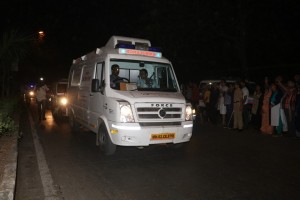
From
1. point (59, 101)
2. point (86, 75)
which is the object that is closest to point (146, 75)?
point (86, 75)

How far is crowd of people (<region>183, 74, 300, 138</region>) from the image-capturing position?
33.6 feet

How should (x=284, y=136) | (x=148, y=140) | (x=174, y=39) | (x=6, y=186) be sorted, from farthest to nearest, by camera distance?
(x=174, y=39) → (x=284, y=136) → (x=148, y=140) → (x=6, y=186)

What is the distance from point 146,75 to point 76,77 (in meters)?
3.90

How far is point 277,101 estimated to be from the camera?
418 inches

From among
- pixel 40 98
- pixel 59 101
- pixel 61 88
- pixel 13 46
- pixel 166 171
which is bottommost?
pixel 166 171

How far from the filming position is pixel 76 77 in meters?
11.1

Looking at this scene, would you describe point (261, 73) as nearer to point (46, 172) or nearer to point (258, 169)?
point (258, 169)

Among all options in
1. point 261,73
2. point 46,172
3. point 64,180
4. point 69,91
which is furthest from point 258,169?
point 261,73

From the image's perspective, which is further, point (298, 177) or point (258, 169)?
point (258, 169)

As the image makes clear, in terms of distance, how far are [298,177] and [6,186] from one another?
5178 mm

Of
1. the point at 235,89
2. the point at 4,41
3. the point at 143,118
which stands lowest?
the point at 143,118

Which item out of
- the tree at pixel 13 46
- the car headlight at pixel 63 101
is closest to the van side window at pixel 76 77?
the tree at pixel 13 46

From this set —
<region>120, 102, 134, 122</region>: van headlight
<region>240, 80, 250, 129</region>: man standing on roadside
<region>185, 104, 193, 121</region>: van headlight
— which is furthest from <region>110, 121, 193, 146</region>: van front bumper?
<region>240, 80, 250, 129</region>: man standing on roadside

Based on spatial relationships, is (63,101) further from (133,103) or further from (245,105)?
(133,103)
